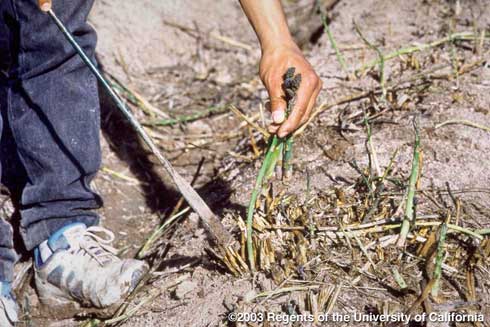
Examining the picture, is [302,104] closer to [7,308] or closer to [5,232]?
[5,232]

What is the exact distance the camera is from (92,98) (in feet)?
5.99

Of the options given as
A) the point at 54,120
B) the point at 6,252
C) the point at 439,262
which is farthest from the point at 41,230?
the point at 439,262

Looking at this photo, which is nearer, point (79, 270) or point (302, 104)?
point (302, 104)

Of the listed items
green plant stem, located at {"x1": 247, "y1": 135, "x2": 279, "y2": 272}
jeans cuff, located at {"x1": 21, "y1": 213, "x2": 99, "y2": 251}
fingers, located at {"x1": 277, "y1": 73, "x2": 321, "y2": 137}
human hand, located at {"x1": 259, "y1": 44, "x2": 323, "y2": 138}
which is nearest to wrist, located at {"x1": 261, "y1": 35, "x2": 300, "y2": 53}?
human hand, located at {"x1": 259, "y1": 44, "x2": 323, "y2": 138}

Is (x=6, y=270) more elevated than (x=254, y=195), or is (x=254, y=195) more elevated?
(x=254, y=195)

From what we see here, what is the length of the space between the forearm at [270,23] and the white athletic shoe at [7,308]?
0.94m

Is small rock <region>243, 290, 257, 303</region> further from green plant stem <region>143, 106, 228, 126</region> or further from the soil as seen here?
green plant stem <region>143, 106, 228, 126</region>

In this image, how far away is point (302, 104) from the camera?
1.39 meters

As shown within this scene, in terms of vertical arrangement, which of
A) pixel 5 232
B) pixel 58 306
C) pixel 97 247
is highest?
pixel 5 232

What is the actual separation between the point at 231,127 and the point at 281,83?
3.47ft

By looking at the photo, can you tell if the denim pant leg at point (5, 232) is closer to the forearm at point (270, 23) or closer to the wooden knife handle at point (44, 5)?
the wooden knife handle at point (44, 5)

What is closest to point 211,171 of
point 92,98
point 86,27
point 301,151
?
point 301,151

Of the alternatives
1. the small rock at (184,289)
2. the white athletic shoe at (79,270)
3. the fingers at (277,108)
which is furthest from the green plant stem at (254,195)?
the white athletic shoe at (79,270)

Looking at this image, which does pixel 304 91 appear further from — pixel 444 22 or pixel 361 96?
pixel 444 22
